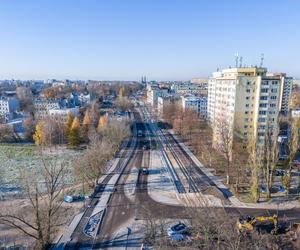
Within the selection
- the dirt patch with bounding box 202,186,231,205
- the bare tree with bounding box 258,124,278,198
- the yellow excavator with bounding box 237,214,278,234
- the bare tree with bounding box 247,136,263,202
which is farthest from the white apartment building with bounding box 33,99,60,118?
the yellow excavator with bounding box 237,214,278,234

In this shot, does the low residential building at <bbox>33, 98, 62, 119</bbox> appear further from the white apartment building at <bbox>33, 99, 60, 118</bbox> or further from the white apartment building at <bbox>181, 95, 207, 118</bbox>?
the white apartment building at <bbox>181, 95, 207, 118</bbox>

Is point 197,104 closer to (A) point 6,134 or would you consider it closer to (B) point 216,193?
(A) point 6,134

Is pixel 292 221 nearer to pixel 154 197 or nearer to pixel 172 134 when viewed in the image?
pixel 154 197

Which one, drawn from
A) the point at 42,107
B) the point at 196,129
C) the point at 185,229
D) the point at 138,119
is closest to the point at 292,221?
the point at 185,229

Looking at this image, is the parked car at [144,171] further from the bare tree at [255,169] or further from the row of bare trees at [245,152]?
the bare tree at [255,169]

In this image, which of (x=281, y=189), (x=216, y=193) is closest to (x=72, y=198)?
(x=216, y=193)
